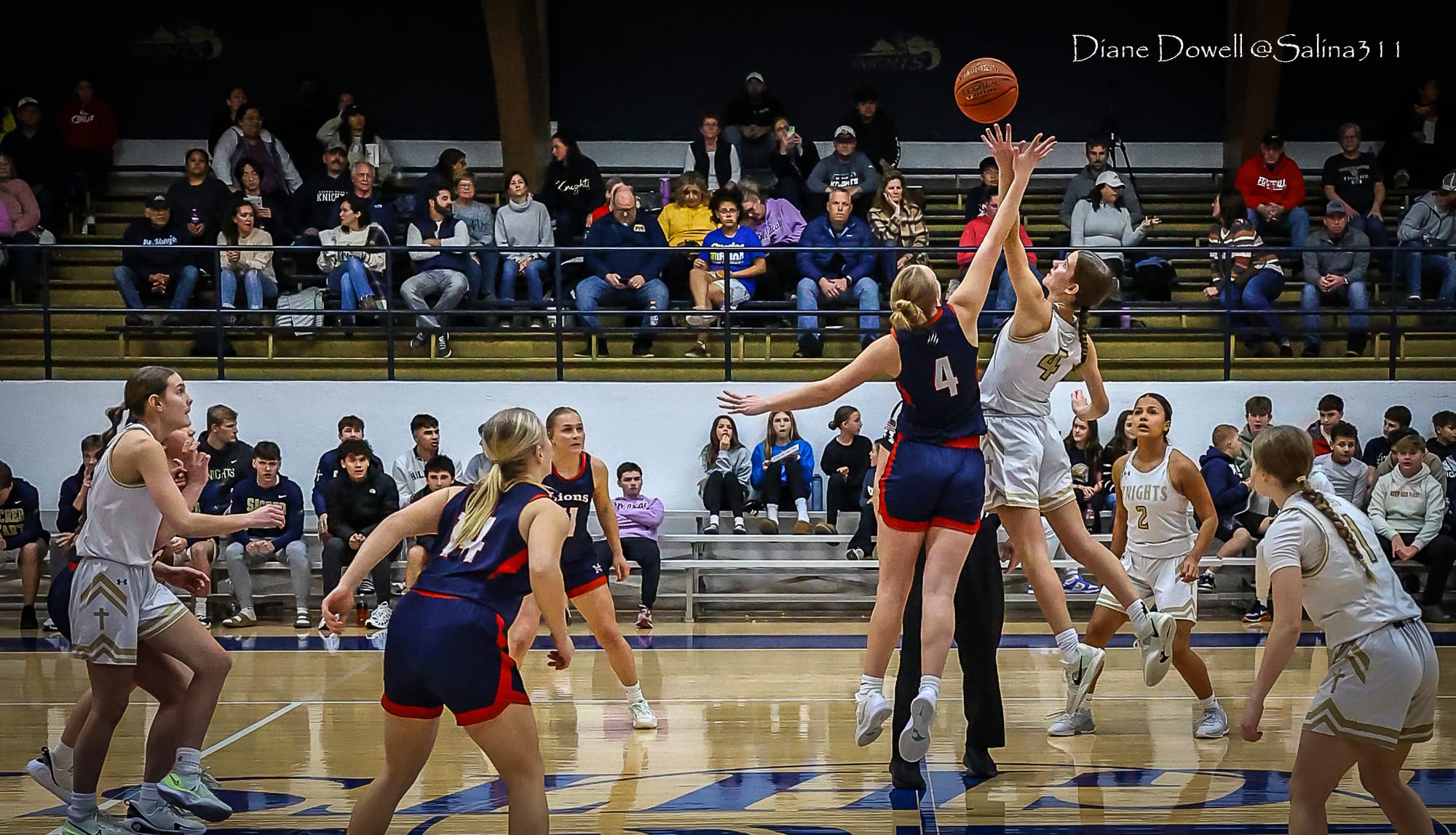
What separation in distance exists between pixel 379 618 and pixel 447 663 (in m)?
5.89

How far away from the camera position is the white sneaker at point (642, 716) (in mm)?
6156

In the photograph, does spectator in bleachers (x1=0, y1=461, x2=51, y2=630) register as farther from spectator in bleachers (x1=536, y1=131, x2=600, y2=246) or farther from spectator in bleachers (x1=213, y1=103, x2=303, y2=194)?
spectator in bleachers (x1=536, y1=131, x2=600, y2=246)

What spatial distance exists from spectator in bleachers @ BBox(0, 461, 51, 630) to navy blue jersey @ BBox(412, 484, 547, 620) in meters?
6.84

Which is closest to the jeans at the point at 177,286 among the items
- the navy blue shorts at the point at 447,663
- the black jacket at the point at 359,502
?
the black jacket at the point at 359,502

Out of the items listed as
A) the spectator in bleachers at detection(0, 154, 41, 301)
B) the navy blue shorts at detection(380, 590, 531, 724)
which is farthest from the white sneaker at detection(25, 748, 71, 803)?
the spectator in bleachers at detection(0, 154, 41, 301)

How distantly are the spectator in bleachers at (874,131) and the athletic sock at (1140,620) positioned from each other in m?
7.70

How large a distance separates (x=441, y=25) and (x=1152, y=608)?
400 inches

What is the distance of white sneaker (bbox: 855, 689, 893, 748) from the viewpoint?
178 inches

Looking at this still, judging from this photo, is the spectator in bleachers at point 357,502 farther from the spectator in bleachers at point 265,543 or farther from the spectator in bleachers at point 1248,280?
the spectator in bleachers at point 1248,280

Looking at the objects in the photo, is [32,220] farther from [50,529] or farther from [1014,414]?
[1014,414]

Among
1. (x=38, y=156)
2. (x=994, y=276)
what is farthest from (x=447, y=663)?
(x=38, y=156)

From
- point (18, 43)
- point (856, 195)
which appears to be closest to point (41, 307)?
point (18, 43)

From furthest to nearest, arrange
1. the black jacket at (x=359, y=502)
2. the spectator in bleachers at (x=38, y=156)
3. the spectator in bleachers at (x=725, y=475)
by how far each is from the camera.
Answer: the spectator in bleachers at (x=38, y=156) → the spectator in bleachers at (x=725, y=475) → the black jacket at (x=359, y=502)

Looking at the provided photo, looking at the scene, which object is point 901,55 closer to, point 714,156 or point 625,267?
point 714,156
